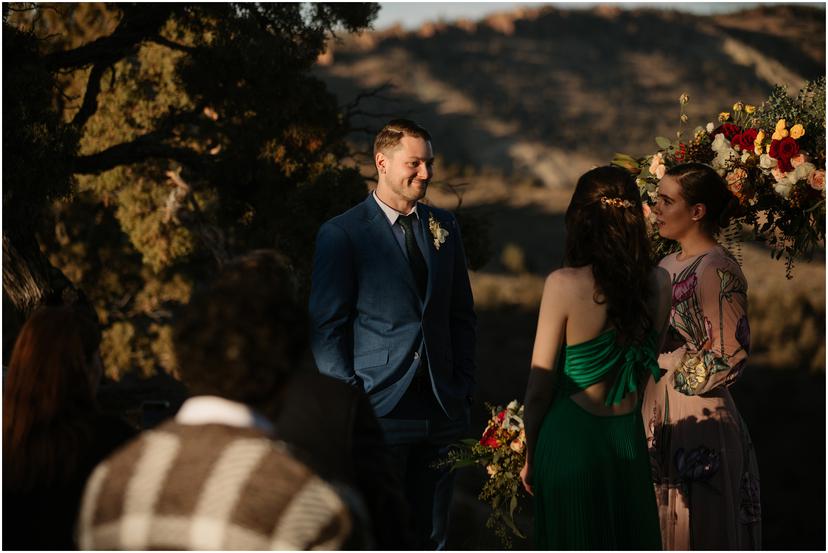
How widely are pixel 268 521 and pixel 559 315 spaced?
5.65 feet

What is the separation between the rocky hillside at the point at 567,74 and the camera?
49.9 meters

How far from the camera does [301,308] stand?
8.13 feet

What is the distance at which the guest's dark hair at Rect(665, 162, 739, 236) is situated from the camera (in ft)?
15.4

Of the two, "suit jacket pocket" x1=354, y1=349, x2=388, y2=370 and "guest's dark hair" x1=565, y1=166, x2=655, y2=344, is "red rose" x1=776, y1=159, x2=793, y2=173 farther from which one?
"suit jacket pocket" x1=354, y1=349, x2=388, y2=370

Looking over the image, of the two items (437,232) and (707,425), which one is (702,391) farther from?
→ (437,232)

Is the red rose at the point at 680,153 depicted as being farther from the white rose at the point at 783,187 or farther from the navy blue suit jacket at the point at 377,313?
the navy blue suit jacket at the point at 377,313

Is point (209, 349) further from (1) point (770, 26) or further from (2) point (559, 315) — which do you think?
(1) point (770, 26)

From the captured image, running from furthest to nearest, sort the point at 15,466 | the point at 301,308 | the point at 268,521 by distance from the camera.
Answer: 1. the point at 15,466
2. the point at 301,308
3. the point at 268,521

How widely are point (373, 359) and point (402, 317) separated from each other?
0.77 feet

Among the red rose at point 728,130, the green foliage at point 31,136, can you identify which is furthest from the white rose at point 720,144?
the green foliage at point 31,136

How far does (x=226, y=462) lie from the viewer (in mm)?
2268

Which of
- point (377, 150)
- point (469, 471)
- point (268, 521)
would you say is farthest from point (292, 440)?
point (469, 471)

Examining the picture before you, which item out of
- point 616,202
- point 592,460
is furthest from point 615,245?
point 592,460

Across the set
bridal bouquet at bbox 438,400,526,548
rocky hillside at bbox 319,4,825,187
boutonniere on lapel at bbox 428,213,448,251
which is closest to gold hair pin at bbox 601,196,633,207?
bridal bouquet at bbox 438,400,526,548
